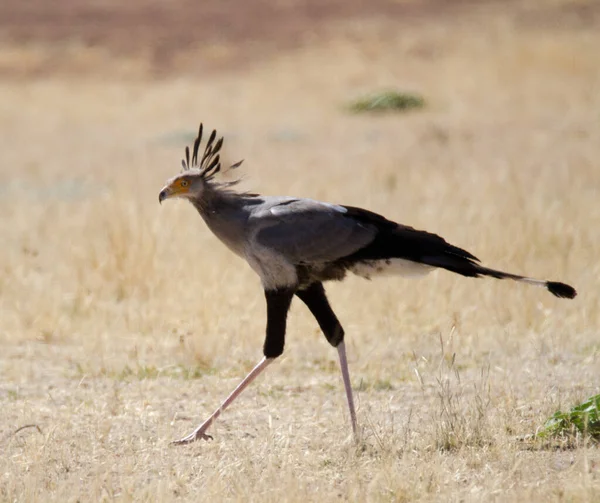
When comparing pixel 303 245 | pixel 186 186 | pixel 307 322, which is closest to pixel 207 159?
pixel 186 186

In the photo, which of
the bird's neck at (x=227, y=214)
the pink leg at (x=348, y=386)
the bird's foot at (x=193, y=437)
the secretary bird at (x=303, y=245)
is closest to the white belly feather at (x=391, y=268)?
the secretary bird at (x=303, y=245)

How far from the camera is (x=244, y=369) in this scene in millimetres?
6016

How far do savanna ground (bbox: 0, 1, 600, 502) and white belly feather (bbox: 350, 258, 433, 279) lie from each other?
0.58 meters

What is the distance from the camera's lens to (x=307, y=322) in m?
6.86

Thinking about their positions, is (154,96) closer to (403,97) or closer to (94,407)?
(403,97)

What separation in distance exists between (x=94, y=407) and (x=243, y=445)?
1093 mm

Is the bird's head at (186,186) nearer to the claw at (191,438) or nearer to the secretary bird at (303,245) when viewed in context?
the secretary bird at (303,245)

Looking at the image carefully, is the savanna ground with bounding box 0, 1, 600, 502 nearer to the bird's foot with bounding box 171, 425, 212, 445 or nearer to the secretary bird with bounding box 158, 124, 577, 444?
the bird's foot with bounding box 171, 425, 212, 445

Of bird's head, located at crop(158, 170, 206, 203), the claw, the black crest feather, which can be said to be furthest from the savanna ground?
the black crest feather

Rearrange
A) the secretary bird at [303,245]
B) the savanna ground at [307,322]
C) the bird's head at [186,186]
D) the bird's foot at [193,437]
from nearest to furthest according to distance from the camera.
Result: the savanna ground at [307,322] → the secretary bird at [303,245] → the bird's foot at [193,437] → the bird's head at [186,186]

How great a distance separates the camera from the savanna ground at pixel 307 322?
416cm

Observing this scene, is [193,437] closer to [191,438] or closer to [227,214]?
[191,438]

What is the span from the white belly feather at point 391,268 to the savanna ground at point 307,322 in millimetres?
583

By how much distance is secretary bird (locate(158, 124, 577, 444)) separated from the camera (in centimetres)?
454
